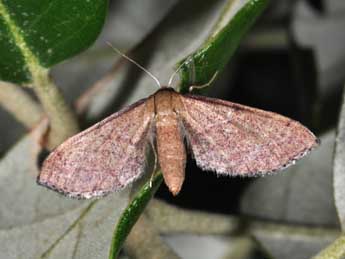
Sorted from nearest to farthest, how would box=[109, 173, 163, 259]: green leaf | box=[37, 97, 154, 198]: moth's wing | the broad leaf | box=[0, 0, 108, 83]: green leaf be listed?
1. box=[109, 173, 163, 259]: green leaf
2. box=[0, 0, 108, 83]: green leaf
3. the broad leaf
4. box=[37, 97, 154, 198]: moth's wing

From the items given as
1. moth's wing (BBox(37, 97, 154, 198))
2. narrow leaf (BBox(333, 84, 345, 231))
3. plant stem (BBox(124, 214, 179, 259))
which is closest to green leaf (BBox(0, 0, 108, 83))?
moth's wing (BBox(37, 97, 154, 198))

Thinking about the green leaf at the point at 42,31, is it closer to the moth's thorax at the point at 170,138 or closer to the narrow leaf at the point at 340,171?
the moth's thorax at the point at 170,138

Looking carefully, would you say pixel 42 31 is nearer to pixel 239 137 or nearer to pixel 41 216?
pixel 41 216

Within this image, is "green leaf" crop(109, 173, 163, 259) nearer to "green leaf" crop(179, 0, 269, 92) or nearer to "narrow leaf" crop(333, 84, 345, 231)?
"green leaf" crop(179, 0, 269, 92)

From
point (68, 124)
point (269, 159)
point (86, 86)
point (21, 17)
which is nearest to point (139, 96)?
point (68, 124)

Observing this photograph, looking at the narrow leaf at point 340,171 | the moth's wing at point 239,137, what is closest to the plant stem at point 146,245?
the moth's wing at point 239,137

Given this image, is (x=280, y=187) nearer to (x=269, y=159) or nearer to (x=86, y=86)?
(x=269, y=159)

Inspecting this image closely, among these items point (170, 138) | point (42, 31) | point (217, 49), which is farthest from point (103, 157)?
point (217, 49)
